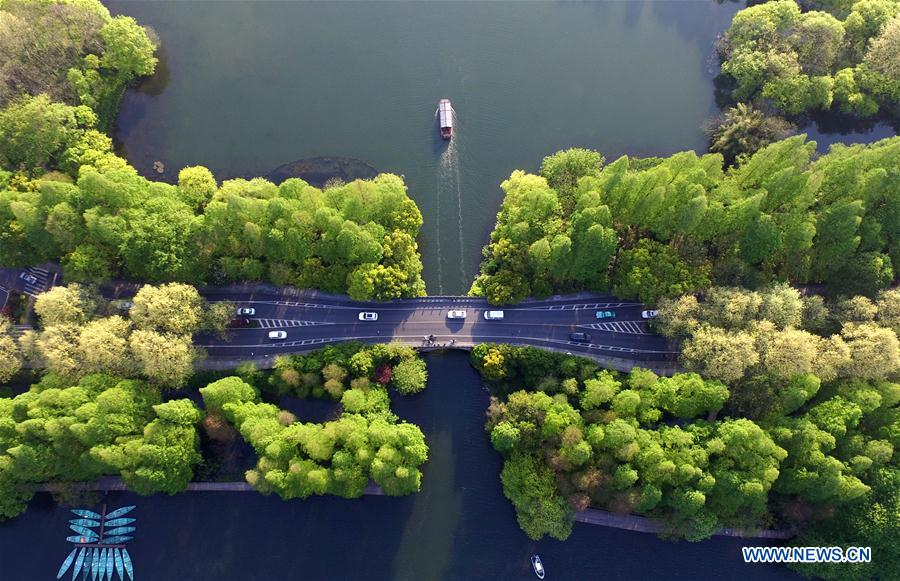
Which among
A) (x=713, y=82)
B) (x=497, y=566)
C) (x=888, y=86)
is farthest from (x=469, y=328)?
(x=888, y=86)

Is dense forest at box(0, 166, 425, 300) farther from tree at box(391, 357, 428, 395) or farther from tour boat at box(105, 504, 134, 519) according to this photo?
tour boat at box(105, 504, 134, 519)

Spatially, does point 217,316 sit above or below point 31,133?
below

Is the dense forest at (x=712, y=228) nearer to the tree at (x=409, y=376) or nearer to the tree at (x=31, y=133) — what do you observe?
the tree at (x=409, y=376)

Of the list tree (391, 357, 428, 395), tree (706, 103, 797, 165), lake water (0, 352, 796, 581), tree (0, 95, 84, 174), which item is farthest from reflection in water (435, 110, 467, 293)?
tree (0, 95, 84, 174)

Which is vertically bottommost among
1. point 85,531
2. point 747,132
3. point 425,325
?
point 85,531

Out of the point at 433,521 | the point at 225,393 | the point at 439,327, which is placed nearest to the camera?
the point at 225,393

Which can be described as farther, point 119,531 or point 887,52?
point 887,52

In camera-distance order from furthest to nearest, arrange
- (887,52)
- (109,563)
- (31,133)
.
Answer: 1. (887,52)
2. (31,133)
3. (109,563)

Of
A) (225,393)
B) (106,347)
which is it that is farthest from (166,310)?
(225,393)

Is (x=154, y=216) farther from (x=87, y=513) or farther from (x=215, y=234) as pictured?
→ (x=87, y=513)
